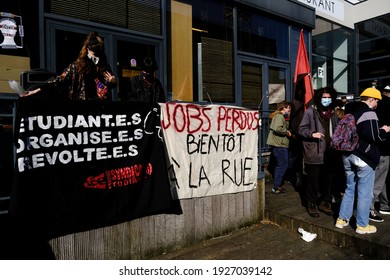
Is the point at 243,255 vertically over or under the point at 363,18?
under

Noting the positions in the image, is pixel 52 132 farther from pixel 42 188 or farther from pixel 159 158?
pixel 159 158

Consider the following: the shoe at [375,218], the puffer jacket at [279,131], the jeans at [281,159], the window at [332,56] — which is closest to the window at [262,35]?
the window at [332,56]

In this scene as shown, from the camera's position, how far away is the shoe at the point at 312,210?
182 inches

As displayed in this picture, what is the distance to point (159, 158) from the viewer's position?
381 centimetres

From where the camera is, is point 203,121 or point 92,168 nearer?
point 92,168

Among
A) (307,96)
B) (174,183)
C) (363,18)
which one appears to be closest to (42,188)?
(174,183)

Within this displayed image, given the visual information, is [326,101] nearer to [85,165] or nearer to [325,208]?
[325,208]

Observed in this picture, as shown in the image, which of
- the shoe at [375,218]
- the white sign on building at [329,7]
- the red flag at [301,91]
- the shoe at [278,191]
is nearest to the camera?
the shoe at [375,218]

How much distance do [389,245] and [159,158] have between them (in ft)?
9.55

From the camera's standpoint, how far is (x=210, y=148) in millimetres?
4414

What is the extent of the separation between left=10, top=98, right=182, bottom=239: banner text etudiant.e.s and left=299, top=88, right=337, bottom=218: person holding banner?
226 cm

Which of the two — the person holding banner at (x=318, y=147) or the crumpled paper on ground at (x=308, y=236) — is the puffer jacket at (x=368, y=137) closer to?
the person holding banner at (x=318, y=147)

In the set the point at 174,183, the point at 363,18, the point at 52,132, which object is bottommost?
the point at 174,183

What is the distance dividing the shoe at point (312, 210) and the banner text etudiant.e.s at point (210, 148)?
A: 0.89m
